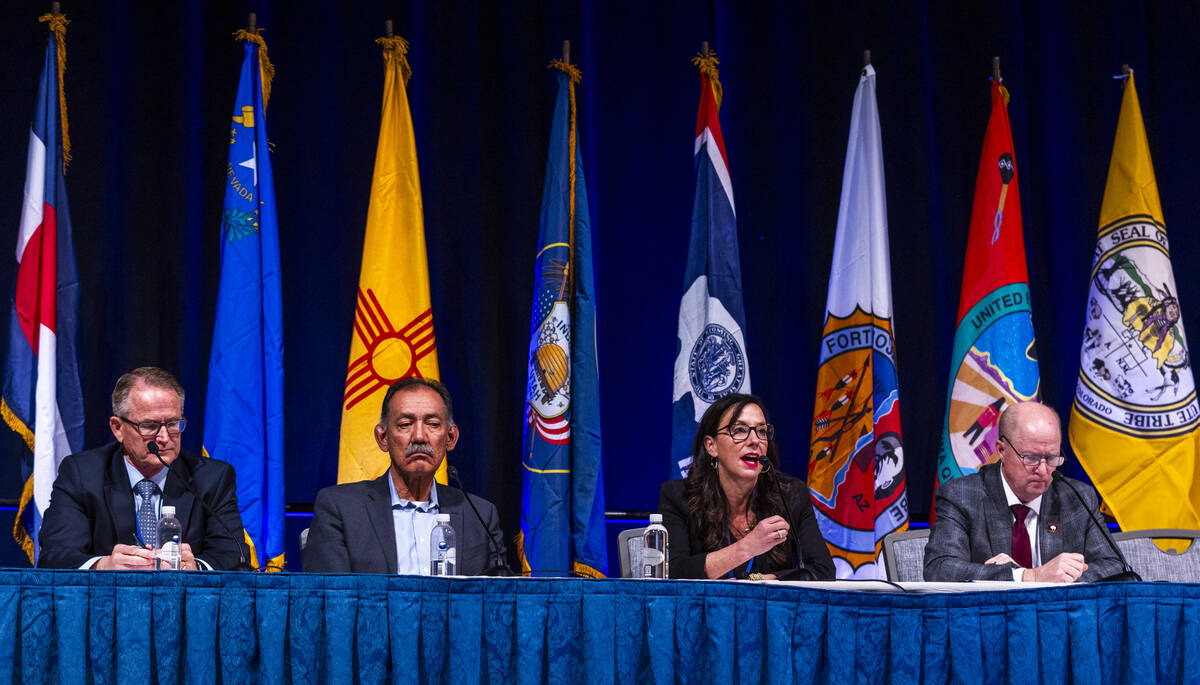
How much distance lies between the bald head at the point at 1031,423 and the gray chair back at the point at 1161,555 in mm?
445

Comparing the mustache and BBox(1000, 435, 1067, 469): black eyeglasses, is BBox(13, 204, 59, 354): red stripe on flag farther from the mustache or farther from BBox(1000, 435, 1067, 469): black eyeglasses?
BBox(1000, 435, 1067, 469): black eyeglasses

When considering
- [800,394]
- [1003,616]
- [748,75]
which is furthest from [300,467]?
[1003,616]

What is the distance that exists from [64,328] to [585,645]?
9.14 ft

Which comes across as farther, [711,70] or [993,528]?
[711,70]

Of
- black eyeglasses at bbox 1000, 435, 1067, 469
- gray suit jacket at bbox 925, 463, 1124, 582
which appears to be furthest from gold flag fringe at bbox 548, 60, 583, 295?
black eyeglasses at bbox 1000, 435, 1067, 469

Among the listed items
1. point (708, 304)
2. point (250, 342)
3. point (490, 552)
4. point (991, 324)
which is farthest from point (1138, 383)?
point (250, 342)

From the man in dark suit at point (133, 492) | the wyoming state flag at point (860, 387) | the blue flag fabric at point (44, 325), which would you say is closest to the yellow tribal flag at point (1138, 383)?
the wyoming state flag at point (860, 387)

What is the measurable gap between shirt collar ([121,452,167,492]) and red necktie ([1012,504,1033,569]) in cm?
239

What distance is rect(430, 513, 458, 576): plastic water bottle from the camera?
9.70ft

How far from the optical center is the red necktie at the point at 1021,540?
3.15 metres

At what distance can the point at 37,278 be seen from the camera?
13.5 feet

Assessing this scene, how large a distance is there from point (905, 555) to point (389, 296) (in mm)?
2147

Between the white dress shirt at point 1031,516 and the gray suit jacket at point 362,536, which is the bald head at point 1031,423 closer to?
the white dress shirt at point 1031,516

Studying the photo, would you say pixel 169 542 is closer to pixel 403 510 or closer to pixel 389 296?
pixel 403 510
